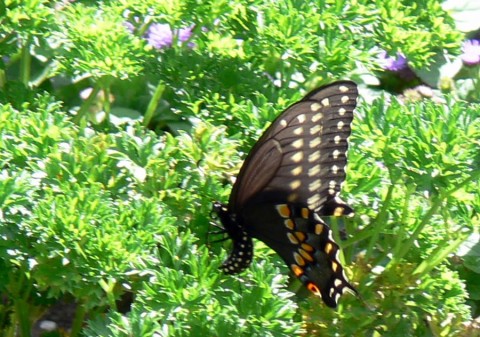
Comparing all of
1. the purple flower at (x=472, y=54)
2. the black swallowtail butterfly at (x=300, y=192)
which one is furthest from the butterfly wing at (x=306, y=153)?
the purple flower at (x=472, y=54)

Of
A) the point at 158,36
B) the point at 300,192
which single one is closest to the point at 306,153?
the point at 300,192

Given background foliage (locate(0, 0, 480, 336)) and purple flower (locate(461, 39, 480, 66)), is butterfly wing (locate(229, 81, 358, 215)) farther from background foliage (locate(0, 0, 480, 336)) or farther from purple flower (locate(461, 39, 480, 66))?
purple flower (locate(461, 39, 480, 66))

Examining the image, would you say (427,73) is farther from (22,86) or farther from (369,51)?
(22,86)

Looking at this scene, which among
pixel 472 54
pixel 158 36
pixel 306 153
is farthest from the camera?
pixel 472 54

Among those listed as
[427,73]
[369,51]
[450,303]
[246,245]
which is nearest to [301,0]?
[369,51]

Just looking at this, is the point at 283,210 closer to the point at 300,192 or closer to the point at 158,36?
the point at 300,192

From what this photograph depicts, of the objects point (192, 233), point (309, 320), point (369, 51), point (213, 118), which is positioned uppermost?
point (369, 51)
